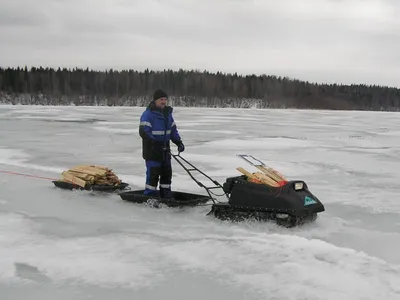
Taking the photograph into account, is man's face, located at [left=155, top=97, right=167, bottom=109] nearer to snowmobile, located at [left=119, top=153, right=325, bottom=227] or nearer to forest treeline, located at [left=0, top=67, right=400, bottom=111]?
snowmobile, located at [left=119, top=153, right=325, bottom=227]

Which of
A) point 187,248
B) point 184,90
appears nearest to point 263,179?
point 187,248

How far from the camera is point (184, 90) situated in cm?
8569

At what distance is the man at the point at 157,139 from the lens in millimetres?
5656

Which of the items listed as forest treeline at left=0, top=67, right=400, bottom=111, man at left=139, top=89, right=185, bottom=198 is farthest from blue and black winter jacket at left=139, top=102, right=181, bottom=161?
forest treeline at left=0, top=67, right=400, bottom=111

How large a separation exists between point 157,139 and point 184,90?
80.7 meters

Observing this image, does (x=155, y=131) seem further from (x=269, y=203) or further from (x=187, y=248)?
(x=187, y=248)

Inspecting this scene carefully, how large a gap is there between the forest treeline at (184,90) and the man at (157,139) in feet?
212

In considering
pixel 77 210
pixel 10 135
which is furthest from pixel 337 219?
pixel 10 135

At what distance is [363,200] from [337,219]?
117 cm

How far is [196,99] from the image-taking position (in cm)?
7969

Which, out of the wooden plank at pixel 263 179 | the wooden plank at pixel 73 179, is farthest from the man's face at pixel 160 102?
the wooden plank at pixel 73 179

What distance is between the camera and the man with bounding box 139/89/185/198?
5656 mm

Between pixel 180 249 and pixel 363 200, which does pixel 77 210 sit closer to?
pixel 180 249

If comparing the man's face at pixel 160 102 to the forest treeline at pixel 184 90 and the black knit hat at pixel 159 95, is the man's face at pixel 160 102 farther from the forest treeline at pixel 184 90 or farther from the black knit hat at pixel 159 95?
the forest treeline at pixel 184 90
